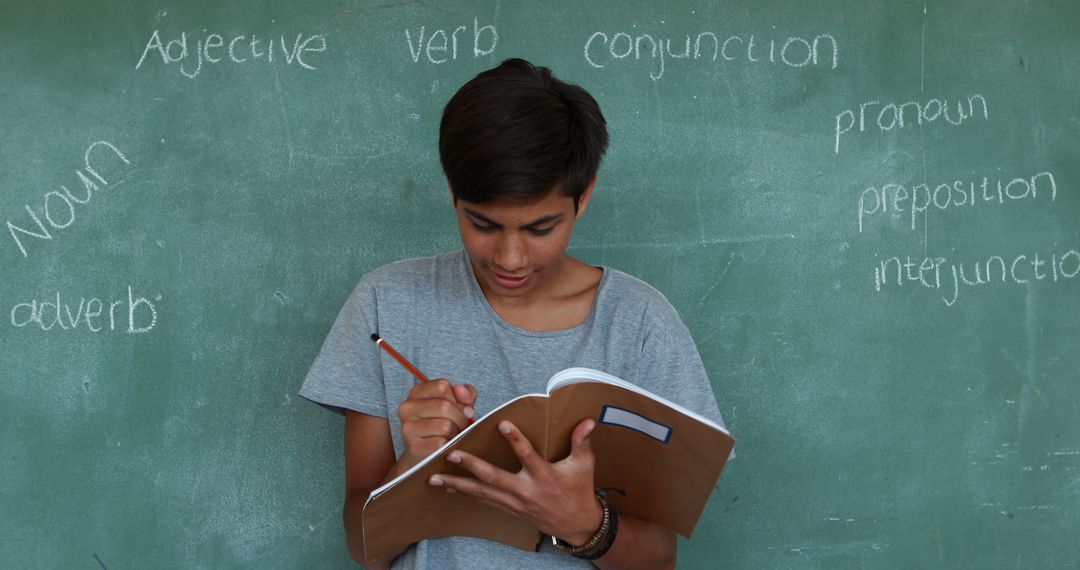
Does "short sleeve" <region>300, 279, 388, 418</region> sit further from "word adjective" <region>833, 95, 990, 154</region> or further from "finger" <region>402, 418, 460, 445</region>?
"word adjective" <region>833, 95, 990, 154</region>

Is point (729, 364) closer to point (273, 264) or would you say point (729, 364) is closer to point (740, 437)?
point (740, 437)

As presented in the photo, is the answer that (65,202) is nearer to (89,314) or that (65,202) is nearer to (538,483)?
(89,314)

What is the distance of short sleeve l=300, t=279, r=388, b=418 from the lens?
1299 millimetres

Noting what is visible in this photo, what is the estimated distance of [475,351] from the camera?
4.37 ft

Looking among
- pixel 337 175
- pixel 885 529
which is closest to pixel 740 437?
pixel 885 529

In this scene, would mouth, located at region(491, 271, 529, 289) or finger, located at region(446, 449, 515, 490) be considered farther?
mouth, located at region(491, 271, 529, 289)

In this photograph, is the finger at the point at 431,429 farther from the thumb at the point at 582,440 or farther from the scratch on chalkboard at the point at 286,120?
the scratch on chalkboard at the point at 286,120

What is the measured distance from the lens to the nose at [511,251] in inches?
48.2

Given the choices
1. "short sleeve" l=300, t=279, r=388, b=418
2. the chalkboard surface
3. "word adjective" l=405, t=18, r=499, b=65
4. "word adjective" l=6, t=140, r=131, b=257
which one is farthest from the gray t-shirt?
"word adjective" l=6, t=140, r=131, b=257

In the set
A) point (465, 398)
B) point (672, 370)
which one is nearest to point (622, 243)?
point (672, 370)

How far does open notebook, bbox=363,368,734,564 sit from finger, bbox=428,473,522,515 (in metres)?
0.01

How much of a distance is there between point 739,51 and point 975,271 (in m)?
0.57

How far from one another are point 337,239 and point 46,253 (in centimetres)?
48

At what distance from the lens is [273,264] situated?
5.71 ft
